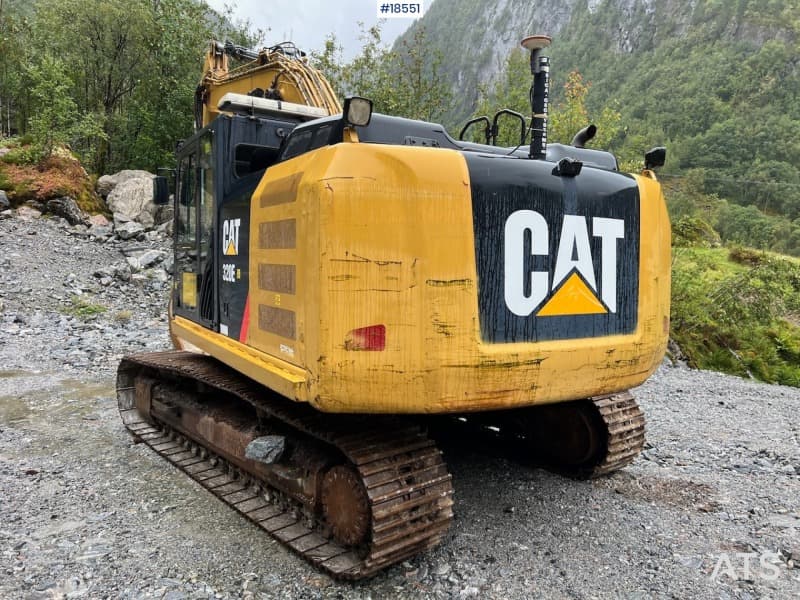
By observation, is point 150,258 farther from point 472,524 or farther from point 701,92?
point 701,92

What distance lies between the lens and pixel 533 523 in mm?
3504

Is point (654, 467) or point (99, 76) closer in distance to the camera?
point (654, 467)

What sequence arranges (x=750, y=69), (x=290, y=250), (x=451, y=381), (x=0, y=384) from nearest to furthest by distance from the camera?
(x=451, y=381) → (x=290, y=250) → (x=0, y=384) → (x=750, y=69)

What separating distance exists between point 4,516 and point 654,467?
14.2 feet

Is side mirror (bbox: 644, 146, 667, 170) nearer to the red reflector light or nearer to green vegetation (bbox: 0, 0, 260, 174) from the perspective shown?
the red reflector light

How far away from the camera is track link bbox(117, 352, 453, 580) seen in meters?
2.76

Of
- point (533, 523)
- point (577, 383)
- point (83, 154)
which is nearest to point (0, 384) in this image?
point (533, 523)

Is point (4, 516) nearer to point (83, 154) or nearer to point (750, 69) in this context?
point (83, 154)

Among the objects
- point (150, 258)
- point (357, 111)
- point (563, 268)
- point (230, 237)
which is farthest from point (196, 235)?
point (150, 258)

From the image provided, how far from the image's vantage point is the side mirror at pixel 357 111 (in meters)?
2.55

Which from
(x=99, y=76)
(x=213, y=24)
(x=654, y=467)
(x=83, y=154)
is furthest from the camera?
(x=213, y=24)

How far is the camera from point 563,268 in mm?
2807

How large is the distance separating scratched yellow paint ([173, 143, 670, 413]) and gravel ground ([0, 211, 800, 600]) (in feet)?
→ 3.15

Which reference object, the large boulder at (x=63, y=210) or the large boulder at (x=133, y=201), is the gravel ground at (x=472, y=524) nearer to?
the large boulder at (x=63, y=210)
